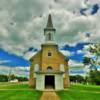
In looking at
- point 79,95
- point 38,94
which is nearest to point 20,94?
point 38,94

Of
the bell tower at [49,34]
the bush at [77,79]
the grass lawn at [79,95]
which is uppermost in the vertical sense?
the bell tower at [49,34]

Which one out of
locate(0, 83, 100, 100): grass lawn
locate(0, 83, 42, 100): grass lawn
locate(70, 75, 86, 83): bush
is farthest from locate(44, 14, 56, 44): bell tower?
locate(70, 75, 86, 83): bush

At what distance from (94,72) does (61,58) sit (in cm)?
1370

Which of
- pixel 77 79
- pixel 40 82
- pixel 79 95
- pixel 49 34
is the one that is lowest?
pixel 79 95

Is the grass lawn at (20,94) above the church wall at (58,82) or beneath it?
beneath

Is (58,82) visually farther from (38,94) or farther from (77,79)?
(77,79)

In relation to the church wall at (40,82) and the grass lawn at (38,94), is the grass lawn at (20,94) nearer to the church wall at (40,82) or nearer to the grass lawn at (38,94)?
the grass lawn at (38,94)

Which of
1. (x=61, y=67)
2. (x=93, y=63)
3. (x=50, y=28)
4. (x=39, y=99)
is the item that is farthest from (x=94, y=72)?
(x=39, y=99)

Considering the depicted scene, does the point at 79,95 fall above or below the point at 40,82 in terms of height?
below

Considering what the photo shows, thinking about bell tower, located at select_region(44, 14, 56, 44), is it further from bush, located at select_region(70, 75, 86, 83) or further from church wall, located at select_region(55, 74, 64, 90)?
bush, located at select_region(70, 75, 86, 83)

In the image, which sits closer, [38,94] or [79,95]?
[79,95]

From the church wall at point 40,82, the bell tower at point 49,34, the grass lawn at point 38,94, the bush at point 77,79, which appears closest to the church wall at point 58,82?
the church wall at point 40,82

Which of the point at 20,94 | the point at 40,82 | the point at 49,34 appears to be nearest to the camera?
the point at 20,94

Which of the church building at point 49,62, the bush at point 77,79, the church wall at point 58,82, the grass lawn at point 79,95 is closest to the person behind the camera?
the grass lawn at point 79,95
